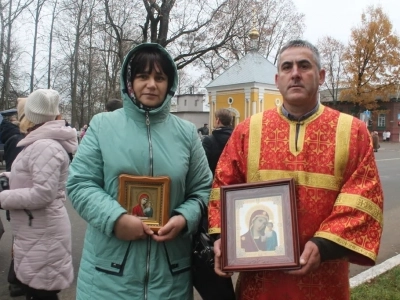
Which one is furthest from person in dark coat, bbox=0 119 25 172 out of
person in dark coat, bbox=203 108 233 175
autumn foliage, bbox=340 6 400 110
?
autumn foliage, bbox=340 6 400 110

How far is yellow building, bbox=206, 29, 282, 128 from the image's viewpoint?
32.4 metres

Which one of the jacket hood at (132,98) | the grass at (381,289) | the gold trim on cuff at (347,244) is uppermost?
the jacket hood at (132,98)

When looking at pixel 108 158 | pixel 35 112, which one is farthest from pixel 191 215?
pixel 35 112

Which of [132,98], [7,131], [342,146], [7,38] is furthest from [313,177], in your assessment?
[7,38]

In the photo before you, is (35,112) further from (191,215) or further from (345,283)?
(345,283)

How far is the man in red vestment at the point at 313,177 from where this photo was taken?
6.08 ft

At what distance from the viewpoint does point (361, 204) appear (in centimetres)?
185

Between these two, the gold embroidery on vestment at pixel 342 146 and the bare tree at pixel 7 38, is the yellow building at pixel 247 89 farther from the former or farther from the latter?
the gold embroidery on vestment at pixel 342 146

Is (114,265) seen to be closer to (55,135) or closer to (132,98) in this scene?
(132,98)

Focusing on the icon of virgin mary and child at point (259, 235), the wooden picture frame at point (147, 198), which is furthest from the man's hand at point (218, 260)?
the wooden picture frame at point (147, 198)

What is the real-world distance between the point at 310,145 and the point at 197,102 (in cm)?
5715

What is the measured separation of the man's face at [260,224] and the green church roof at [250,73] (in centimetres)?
3109

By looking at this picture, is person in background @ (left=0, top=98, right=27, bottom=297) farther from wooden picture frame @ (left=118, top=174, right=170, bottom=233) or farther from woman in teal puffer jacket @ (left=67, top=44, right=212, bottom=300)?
wooden picture frame @ (left=118, top=174, right=170, bottom=233)

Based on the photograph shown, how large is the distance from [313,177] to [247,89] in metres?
31.3
